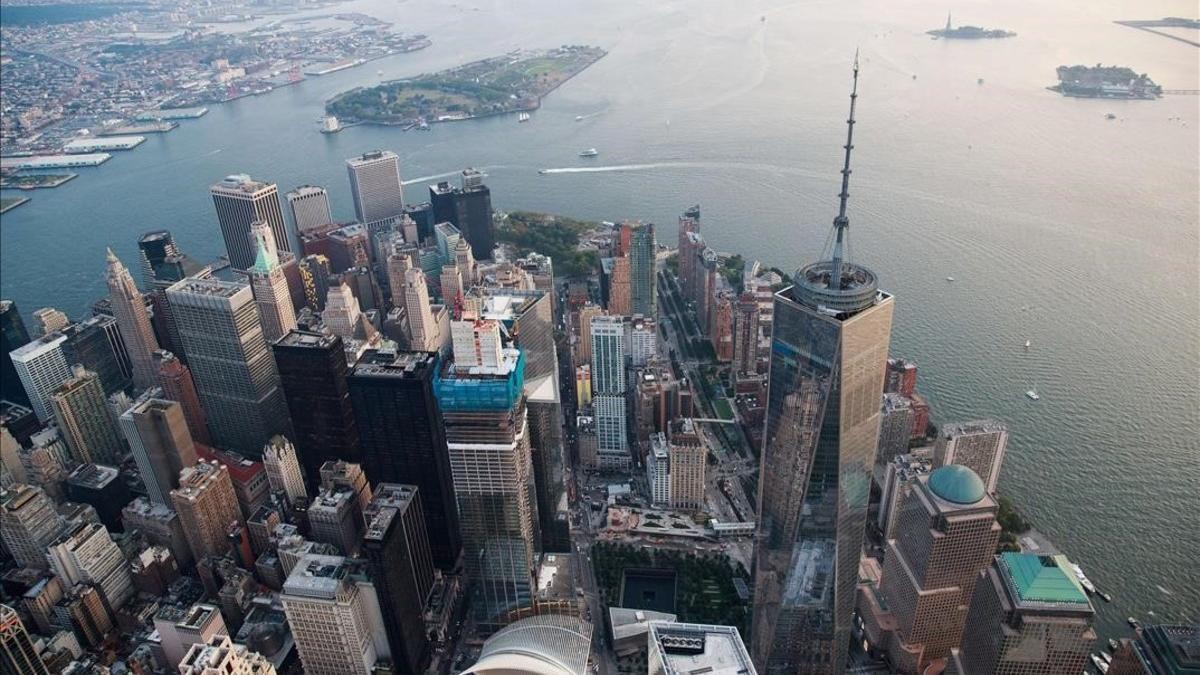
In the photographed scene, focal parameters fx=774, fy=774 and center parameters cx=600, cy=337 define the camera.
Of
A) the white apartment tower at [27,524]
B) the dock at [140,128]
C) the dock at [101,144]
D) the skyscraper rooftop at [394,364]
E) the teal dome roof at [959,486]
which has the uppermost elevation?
the dock at [140,128]

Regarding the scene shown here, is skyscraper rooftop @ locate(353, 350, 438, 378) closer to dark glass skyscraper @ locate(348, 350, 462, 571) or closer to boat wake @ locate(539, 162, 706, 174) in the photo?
dark glass skyscraper @ locate(348, 350, 462, 571)

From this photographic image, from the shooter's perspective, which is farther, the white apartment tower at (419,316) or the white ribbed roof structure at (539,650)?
the white apartment tower at (419,316)

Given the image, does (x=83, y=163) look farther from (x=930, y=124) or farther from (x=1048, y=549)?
(x=1048, y=549)

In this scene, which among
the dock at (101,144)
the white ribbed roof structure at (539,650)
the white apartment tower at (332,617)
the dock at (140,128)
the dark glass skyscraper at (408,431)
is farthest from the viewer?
the dock at (140,128)

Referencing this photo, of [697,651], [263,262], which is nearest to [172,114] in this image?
[263,262]

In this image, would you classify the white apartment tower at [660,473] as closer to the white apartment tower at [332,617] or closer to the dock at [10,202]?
the white apartment tower at [332,617]

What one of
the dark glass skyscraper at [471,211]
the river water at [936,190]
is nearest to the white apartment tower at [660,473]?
the river water at [936,190]
